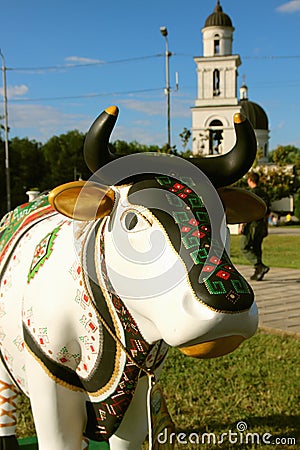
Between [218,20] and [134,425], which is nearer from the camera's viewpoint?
[134,425]

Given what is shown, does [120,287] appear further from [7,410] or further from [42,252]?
[7,410]

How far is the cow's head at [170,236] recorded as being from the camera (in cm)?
164

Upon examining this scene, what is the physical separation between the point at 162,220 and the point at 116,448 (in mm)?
1189

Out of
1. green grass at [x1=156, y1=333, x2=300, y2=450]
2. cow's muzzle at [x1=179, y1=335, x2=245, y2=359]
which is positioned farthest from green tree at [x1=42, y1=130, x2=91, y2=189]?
cow's muzzle at [x1=179, y1=335, x2=245, y2=359]

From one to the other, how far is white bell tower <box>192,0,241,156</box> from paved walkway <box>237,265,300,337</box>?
98.4ft

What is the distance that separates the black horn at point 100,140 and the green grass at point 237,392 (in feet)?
7.08

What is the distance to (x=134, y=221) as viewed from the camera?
1.82 meters

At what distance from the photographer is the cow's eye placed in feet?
5.86

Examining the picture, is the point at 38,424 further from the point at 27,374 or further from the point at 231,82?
the point at 231,82

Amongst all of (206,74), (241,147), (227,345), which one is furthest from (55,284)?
(206,74)

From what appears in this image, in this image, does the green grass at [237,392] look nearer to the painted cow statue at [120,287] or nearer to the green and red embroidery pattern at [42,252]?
the painted cow statue at [120,287]

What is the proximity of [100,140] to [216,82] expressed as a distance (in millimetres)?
40365

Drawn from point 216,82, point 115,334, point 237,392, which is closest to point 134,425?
point 115,334

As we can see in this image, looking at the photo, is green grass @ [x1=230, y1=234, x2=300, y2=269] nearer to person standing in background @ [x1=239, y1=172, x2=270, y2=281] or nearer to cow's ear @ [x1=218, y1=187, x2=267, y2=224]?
person standing in background @ [x1=239, y1=172, x2=270, y2=281]
